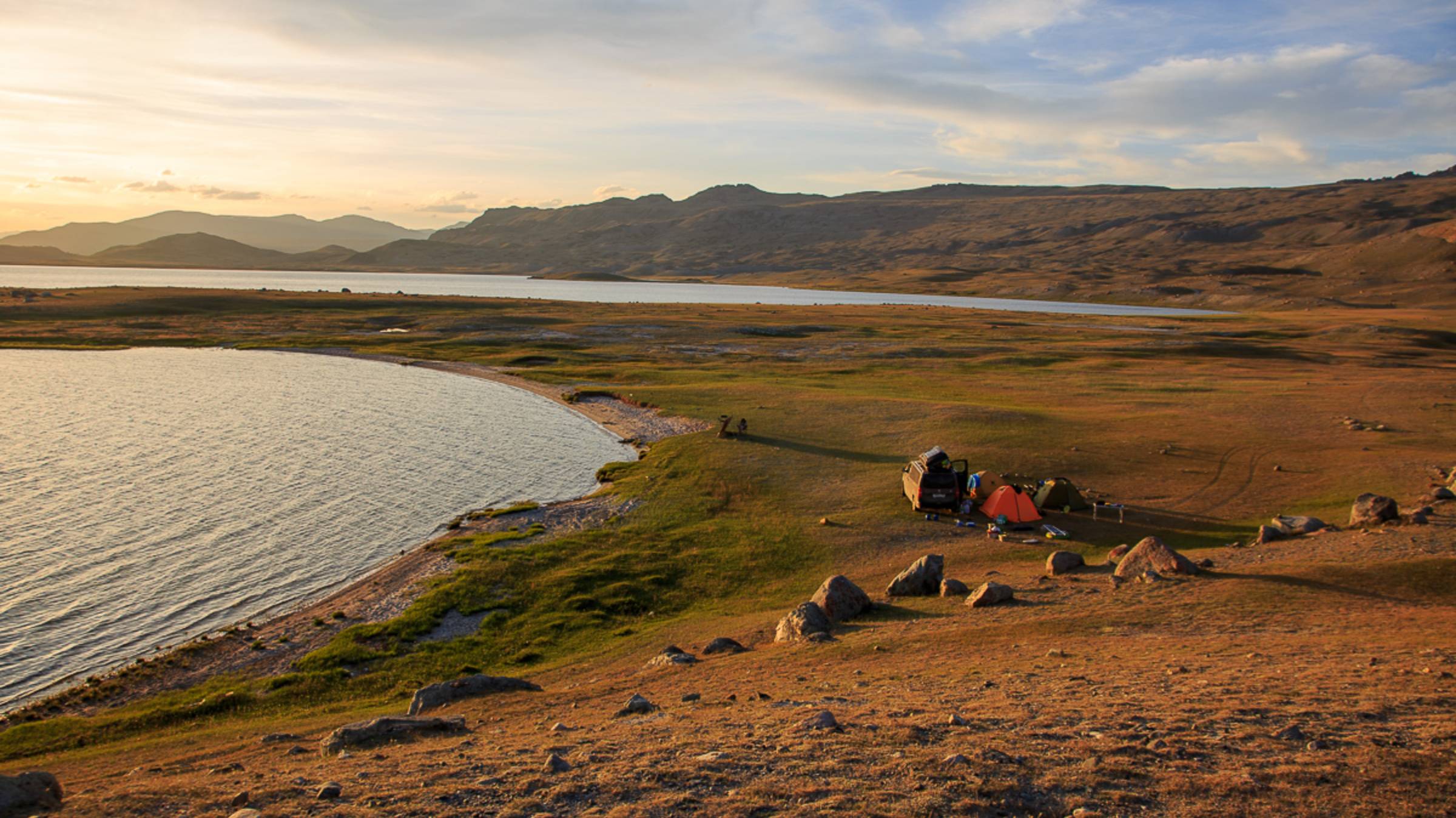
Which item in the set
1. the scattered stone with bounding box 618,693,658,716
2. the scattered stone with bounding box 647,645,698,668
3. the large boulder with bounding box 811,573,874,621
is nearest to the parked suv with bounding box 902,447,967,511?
the large boulder with bounding box 811,573,874,621

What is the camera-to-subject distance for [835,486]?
3950 centimetres

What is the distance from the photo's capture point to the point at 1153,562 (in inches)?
963

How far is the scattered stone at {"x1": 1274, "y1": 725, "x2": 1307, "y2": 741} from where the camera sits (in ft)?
42.6

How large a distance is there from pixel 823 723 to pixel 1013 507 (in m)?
21.7

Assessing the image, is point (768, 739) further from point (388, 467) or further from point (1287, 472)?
point (388, 467)

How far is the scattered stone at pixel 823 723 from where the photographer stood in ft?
46.5

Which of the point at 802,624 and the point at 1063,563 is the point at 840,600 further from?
the point at 1063,563

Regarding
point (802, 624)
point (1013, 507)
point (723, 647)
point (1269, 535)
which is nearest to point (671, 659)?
point (723, 647)

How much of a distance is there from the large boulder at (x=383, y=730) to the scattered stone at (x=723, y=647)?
23.8ft

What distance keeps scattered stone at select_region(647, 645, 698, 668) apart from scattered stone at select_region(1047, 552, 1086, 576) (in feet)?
40.6

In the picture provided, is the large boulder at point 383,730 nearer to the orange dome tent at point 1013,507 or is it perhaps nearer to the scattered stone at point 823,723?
the scattered stone at point 823,723

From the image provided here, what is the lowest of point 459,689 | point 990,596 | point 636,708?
point 459,689

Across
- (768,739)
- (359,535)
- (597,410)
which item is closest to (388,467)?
(359,535)

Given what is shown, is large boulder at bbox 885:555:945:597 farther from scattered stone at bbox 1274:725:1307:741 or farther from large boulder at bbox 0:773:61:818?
large boulder at bbox 0:773:61:818
